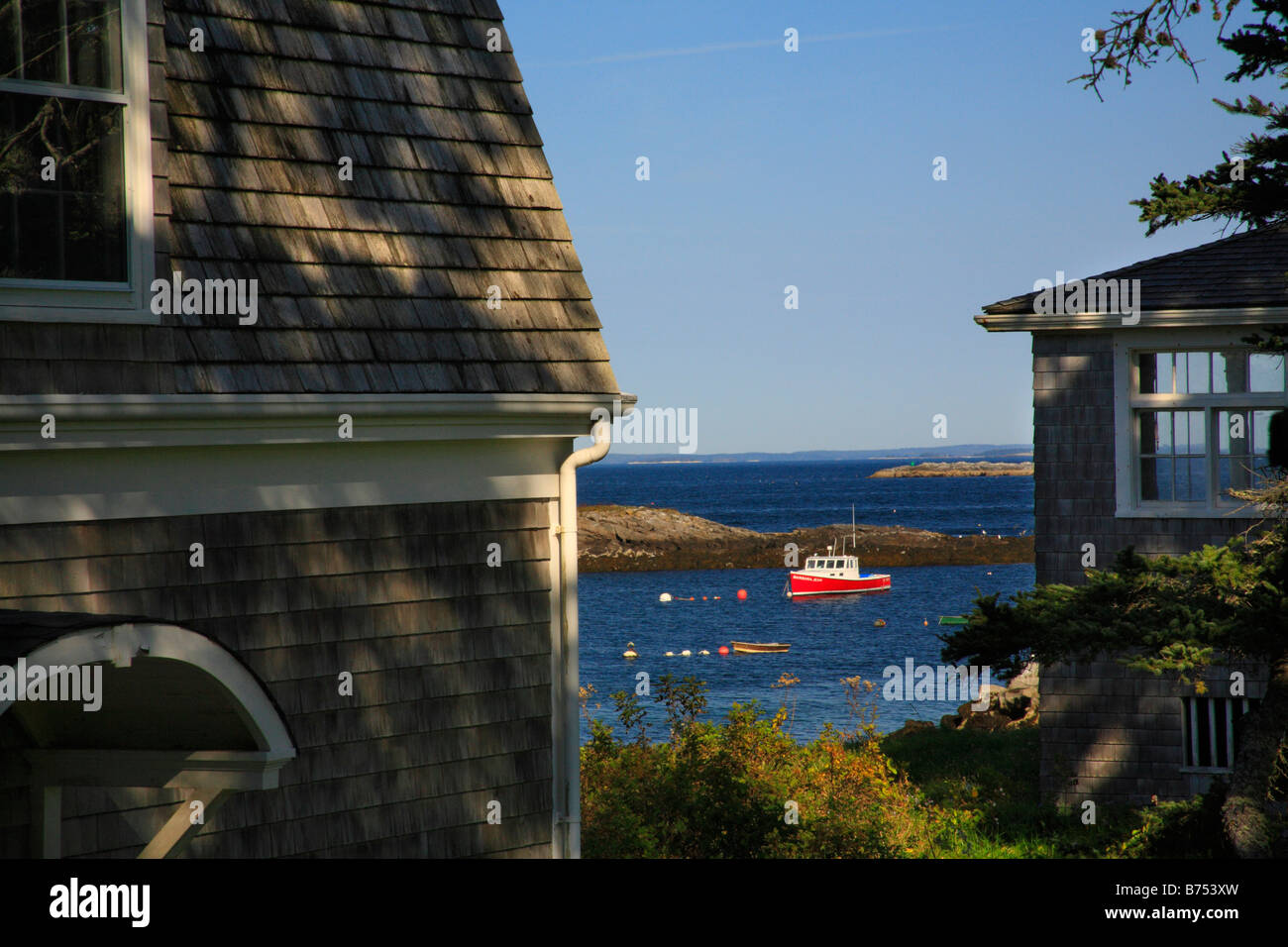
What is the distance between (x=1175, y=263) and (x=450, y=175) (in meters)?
10.3

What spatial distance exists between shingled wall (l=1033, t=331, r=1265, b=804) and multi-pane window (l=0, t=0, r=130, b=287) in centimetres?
1062

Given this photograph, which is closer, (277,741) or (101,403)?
(277,741)

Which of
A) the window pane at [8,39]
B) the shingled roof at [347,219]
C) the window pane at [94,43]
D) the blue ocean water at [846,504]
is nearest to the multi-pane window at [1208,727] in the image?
the shingled roof at [347,219]

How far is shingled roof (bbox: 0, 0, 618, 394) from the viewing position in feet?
18.8

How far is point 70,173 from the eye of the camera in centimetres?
555

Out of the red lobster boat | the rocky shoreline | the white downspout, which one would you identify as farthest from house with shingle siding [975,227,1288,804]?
the rocky shoreline

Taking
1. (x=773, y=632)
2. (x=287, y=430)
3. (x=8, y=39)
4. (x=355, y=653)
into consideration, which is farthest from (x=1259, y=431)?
(x=773, y=632)

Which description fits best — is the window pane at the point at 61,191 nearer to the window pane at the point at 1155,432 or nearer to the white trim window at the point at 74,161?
the white trim window at the point at 74,161

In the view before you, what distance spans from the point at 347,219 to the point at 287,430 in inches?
47.9

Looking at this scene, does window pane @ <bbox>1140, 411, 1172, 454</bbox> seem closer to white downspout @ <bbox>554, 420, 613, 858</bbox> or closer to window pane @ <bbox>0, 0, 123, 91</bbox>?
white downspout @ <bbox>554, 420, 613, 858</bbox>

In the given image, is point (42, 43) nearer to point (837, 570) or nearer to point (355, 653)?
point (355, 653)

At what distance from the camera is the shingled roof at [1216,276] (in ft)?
43.5
